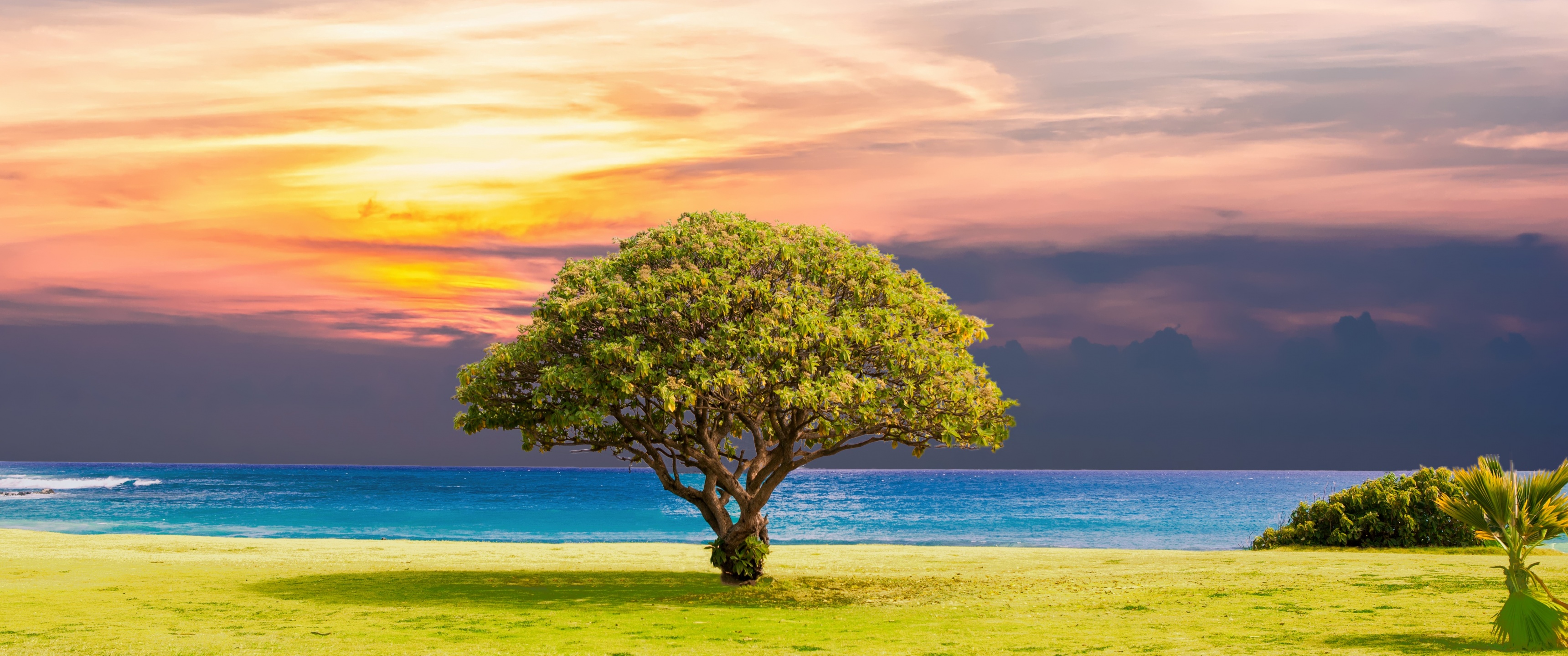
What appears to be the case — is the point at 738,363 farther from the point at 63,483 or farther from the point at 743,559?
the point at 63,483

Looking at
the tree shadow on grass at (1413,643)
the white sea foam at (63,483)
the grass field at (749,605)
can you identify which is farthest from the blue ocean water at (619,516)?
the tree shadow on grass at (1413,643)

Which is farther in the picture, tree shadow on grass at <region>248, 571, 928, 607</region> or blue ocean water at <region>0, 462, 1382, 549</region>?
blue ocean water at <region>0, 462, 1382, 549</region>

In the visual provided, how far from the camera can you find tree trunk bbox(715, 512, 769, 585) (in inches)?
1110

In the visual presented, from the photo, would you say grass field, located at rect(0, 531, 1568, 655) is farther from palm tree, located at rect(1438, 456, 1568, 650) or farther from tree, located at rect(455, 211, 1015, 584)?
tree, located at rect(455, 211, 1015, 584)

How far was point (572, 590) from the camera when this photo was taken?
28578 mm

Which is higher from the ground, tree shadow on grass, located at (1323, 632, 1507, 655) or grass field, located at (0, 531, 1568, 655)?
tree shadow on grass, located at (1323, 632, 1507, 655)

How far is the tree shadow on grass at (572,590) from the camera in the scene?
2581cm

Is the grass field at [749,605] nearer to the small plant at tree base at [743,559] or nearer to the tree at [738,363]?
the small plant at tree base at [743,559]

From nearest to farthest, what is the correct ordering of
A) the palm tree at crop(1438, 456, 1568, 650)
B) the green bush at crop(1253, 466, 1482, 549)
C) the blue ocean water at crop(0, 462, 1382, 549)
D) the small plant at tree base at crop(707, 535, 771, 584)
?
the palm tree at crop(1438, 456, 1568, 650) < the small plant at tree base at crop(707, 535, 771, 584) < the green bush at crop(1253, 466, 1482, 549) < the blue ocean water at crop(0, 462, 1382, 549)

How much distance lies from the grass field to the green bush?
4542 mm

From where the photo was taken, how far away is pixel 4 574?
3075 cm

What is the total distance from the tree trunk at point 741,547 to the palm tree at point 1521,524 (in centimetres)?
1592

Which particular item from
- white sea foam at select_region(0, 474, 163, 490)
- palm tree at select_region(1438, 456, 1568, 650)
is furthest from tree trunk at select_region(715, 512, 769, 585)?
white sea foam at select_region(0, 474, 163, 490)

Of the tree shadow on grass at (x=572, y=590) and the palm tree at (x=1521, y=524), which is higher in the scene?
the palm tree at (x=1521, y=524)
